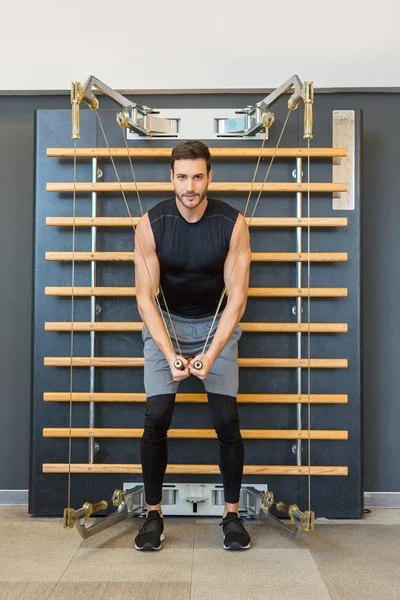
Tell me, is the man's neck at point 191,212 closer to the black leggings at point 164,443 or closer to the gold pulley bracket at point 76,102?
the gold pulley bracket at point 76,102

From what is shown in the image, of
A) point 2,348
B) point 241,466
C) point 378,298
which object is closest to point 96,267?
point 2,348

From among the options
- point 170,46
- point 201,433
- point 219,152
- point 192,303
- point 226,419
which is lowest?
point 201,433

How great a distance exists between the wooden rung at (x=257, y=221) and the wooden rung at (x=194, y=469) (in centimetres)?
110

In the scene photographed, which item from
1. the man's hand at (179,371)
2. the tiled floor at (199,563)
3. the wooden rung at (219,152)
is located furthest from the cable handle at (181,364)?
the wooden rung at (219,152)

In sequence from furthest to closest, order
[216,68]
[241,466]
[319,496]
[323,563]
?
[216,68] → [319,496] → [241,466] → [323,563]

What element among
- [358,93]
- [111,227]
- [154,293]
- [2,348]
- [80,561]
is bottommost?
[80,561]

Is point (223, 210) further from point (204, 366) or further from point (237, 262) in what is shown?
point (204, 366)

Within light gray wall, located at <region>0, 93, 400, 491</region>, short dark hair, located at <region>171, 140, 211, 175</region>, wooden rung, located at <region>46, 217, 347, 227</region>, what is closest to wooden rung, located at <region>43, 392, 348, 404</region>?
light gray wall, located at <region>0, 93, 400, 491</region>

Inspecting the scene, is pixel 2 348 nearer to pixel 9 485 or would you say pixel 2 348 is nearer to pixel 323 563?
pixel 9 485

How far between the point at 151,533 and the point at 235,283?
3.50 feet

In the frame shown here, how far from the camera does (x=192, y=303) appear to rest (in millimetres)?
2992

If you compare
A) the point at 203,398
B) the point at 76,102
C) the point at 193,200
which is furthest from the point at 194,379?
the point at 76,102

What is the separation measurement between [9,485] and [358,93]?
104 inches

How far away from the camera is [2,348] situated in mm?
3523
